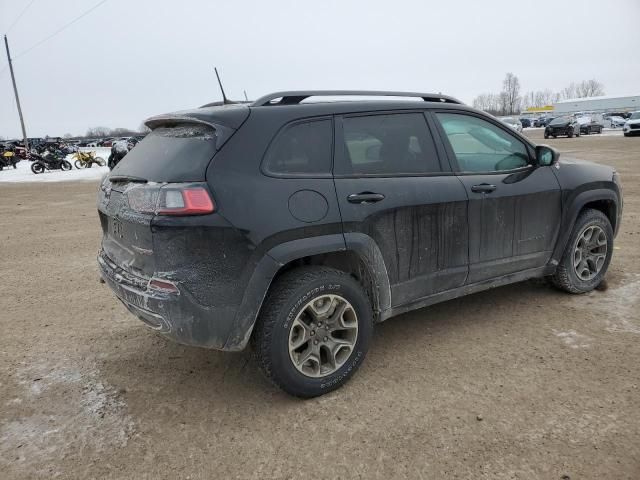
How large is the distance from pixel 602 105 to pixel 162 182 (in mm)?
94698

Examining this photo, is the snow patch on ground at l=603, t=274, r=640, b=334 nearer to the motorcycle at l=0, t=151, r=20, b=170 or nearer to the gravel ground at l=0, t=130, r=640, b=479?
the gravel ground at l=0, t=130, r=640, b=479

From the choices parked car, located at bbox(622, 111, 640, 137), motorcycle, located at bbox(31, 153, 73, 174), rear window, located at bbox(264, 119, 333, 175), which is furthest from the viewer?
parked car, located at bbox(622, 111, 640, 137)

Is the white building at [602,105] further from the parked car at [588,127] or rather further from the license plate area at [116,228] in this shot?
the license plate area at [116,228]

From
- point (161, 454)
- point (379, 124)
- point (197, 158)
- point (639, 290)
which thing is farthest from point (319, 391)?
point (639, 290)

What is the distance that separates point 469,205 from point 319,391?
163 centimetres

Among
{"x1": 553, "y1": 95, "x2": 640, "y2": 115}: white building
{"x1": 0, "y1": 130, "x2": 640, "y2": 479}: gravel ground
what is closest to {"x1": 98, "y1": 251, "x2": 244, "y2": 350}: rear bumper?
{"x1": 0, "y1": 130, "x2": 640, "y2": 479}: gravel ground

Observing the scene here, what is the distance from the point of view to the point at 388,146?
3332 mm

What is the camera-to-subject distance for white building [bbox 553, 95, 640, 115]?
76.1m

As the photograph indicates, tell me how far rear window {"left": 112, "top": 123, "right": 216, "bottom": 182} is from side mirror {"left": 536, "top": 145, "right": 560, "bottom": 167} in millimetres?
2623

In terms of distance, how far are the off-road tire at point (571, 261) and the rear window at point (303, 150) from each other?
242 centimetres

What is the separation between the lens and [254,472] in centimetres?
241

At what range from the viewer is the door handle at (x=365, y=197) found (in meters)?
3.02

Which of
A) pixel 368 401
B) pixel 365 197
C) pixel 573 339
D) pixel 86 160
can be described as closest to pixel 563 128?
pixel 86 160

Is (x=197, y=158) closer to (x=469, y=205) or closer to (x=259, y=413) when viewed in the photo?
(x=259, y=413)
